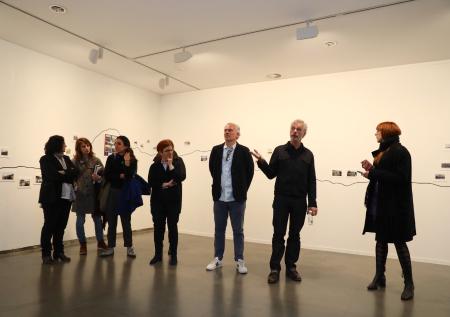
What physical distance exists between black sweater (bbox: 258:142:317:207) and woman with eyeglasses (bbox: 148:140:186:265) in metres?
0.90

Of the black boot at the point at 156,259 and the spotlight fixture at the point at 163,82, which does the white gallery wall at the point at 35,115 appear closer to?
the spotlight fixture at the point at 163,82

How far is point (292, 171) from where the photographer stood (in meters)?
3.21

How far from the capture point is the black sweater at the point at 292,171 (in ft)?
10.5

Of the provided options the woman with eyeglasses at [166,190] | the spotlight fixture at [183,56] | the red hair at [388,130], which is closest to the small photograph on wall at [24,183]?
the woman with eyeglasses at [166,190]

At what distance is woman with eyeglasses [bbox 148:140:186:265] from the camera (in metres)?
3.62

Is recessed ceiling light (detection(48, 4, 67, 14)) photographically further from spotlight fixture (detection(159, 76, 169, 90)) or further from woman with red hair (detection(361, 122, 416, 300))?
woman with red hair (detection(361, 122, 416, 300))

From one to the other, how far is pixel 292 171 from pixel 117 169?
1886 mm

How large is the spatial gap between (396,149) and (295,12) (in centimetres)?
147

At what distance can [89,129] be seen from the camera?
16.8 ft

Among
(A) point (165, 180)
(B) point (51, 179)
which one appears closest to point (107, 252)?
(B) point (51, 179)

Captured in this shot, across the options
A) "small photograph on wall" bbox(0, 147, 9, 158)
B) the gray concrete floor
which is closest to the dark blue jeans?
the gray concrete floor

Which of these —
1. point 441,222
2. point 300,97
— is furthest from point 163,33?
point 441,222

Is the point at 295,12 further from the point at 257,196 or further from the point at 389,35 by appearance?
the point at 257,196

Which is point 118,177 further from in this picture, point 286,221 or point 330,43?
point 330,43
